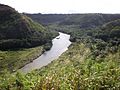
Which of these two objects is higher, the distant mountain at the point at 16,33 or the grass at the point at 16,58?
the distant mountain at the point at 16,33

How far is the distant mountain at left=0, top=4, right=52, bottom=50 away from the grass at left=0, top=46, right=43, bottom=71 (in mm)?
10485

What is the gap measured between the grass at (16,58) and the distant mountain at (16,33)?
1048 cm

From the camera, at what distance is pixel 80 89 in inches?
363

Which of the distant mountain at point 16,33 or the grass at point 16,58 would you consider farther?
the distant mountain at point 16,33

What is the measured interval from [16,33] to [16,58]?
167 feet

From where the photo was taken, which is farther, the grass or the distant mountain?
the distant mountain

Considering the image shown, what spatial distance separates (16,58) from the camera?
11994 centimetres

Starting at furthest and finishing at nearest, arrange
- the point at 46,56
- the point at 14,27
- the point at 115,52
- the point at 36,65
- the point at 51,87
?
the point at 14,27, the point at 46,56, the point at 36,65, the point at 115,52, the point at 51,87

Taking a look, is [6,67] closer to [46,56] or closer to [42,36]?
[46,56]

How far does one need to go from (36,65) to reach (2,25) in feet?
235

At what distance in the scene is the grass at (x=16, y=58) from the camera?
10601 cm

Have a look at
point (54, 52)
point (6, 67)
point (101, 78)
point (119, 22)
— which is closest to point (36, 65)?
point (6, 67)

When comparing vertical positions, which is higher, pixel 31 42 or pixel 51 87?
pixel 51 87

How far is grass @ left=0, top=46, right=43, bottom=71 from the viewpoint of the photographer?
106m
